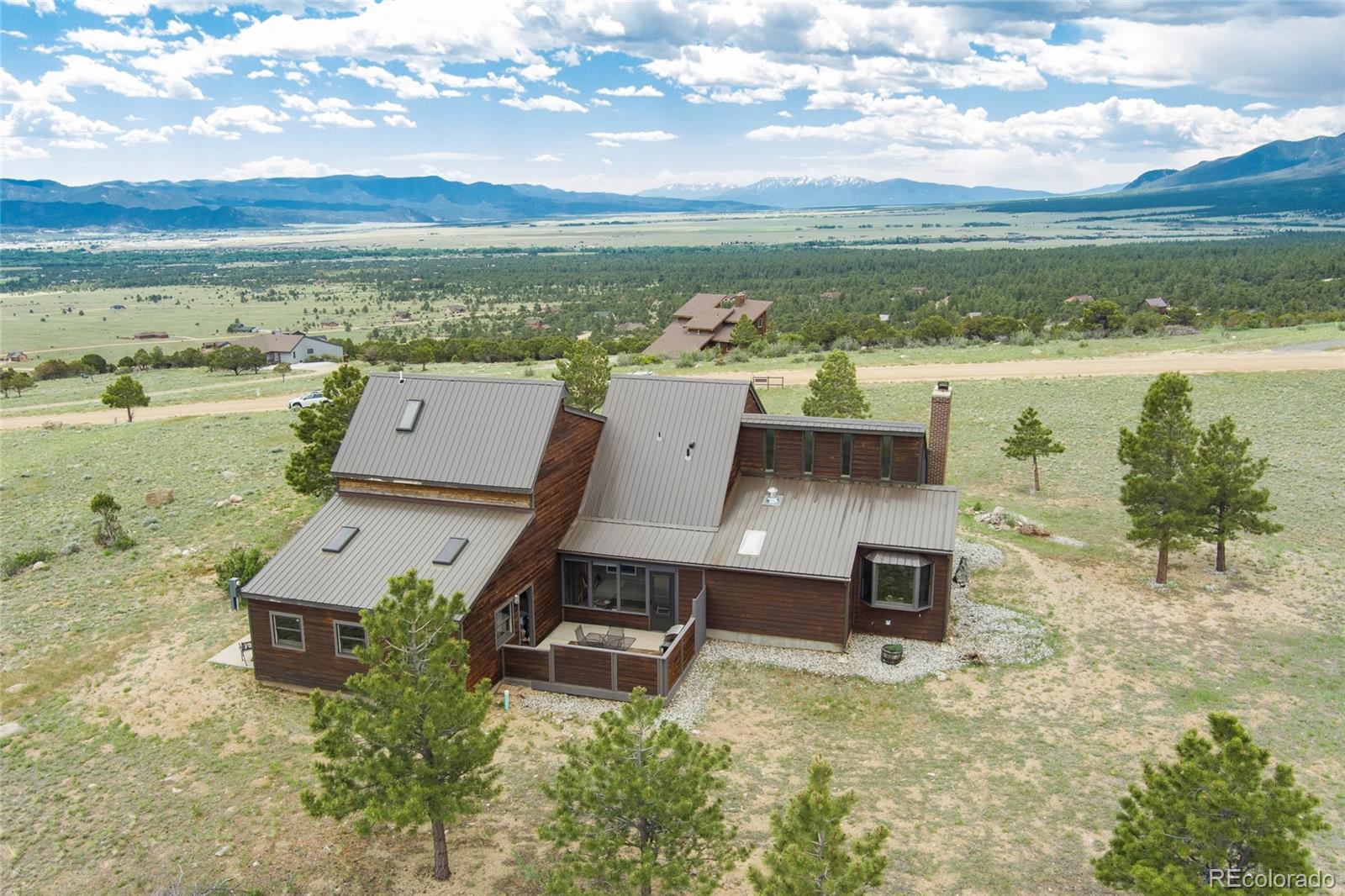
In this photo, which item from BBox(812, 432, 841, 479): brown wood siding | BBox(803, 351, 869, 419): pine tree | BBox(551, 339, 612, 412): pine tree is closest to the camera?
BBox(812, 432, 841, 479): brown wood siding

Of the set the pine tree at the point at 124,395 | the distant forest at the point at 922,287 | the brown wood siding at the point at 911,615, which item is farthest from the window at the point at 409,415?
the distant forest at the point at 922,287

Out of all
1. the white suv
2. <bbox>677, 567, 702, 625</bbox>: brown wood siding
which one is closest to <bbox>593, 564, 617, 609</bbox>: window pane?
<bbox>677, 567, 702, 625</bbox>: brown wood siding

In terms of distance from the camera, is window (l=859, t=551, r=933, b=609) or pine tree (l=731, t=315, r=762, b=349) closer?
window (l=859, t=551, r=933, b=609)

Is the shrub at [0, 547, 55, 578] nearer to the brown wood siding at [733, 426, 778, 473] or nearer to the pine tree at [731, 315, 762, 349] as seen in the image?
the brown wood siding at [733, 426, 778, 473]

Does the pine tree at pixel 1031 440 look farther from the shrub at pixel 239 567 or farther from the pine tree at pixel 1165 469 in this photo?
the shrub at pixel 239 567

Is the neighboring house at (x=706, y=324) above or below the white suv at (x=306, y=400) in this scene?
above

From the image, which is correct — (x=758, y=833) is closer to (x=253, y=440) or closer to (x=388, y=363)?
(x=253, y=440)

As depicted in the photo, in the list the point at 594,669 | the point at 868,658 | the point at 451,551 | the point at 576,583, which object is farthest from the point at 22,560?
the point at 868,658
